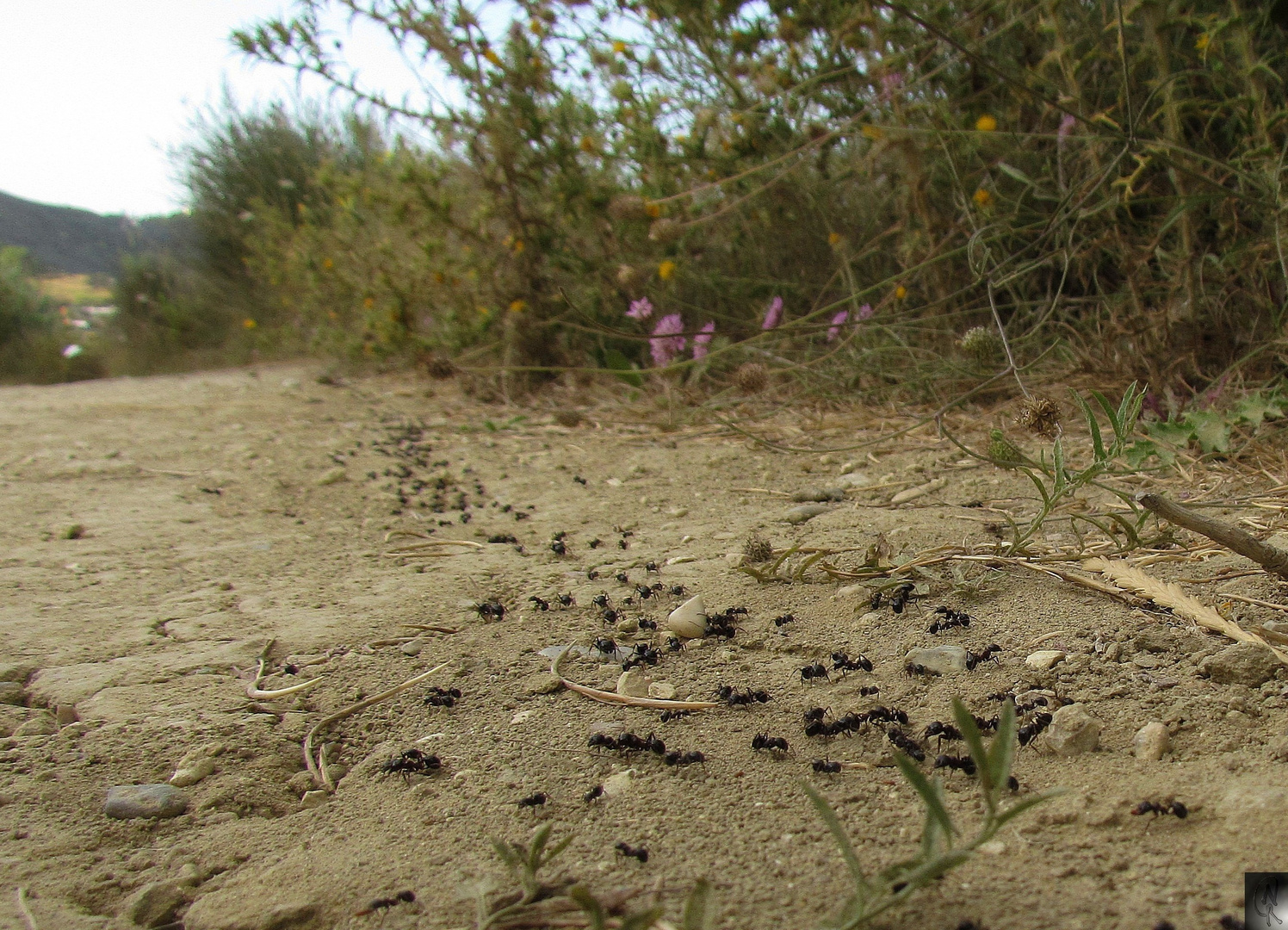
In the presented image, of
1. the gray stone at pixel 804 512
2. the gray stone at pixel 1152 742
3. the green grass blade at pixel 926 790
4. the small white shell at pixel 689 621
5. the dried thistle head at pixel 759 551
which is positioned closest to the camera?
the green grass blade at pixel 926 790

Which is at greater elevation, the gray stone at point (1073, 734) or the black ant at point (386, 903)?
the gray stone at point (1073, 734)

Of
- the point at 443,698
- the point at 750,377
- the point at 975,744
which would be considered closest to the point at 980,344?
the point at 750,377

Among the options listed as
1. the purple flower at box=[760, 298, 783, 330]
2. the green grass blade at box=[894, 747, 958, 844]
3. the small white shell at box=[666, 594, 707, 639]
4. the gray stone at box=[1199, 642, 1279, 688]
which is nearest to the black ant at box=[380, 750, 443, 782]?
the small white shell at box=[666, 594, 707, 639]

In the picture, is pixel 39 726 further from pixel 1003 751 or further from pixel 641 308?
pixel 641 308

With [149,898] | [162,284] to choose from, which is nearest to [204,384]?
Result: [162,284]

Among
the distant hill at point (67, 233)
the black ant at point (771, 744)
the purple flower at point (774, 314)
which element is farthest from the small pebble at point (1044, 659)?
the distant hill at point (67, 233)

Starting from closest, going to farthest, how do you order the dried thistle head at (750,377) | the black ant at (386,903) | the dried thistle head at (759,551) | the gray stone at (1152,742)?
the black ant at (386,903) → the gray stone at (1152,742) → the dried thistle head at (759,551) → the dried thistle head at (750,377)

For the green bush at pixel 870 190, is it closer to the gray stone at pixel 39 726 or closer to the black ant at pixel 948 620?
the black ant at pixel 948 620

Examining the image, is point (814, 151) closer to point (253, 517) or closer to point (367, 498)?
point (367, 498)

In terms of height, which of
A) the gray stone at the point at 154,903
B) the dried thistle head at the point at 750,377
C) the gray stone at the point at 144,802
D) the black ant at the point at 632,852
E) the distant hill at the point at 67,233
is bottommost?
the gray stone at the point at 154,903
